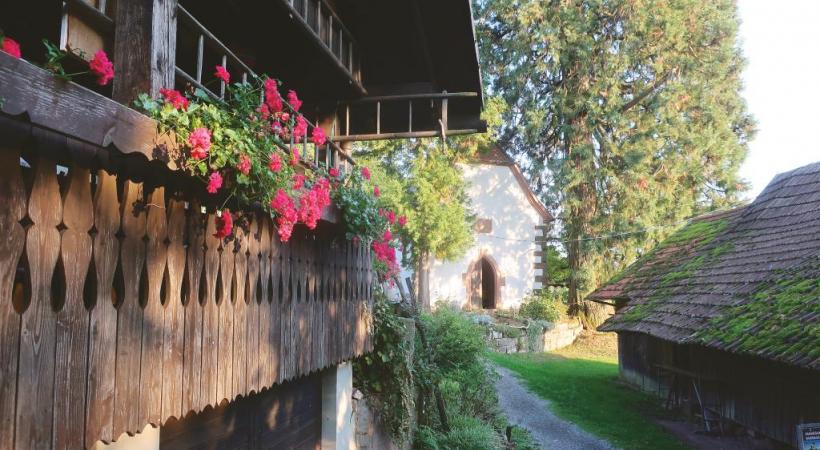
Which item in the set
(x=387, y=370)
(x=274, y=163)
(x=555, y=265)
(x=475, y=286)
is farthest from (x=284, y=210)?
(x=555, y=265)

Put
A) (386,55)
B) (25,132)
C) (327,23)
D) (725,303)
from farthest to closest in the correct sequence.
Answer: (725,303), (386,55), (327,23), (25,132)

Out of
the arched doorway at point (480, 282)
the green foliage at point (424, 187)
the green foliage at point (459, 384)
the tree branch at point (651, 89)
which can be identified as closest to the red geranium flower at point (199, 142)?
the green foliage at point (459, 384)

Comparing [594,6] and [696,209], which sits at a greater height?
[594,6]

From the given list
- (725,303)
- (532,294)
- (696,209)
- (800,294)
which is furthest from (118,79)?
(696,209)

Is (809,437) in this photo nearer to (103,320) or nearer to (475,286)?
(103,320)

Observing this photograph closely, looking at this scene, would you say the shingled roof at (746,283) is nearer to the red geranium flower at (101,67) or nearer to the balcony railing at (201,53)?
the balcony railing at (201,53)

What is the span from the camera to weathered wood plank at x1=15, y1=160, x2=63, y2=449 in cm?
197

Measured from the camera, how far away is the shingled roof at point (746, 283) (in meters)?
8.74

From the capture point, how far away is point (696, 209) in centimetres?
2828

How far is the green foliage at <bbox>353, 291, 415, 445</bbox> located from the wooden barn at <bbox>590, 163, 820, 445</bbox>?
5055mm

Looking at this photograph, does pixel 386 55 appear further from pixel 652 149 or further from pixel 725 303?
pixel 652 149

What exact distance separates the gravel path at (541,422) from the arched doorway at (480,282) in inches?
398

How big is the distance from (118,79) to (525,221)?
81.2 feet

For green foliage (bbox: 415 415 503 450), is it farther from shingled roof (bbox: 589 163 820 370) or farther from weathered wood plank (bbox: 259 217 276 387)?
weathered wood plank (bbox: 259 217 276 387)
